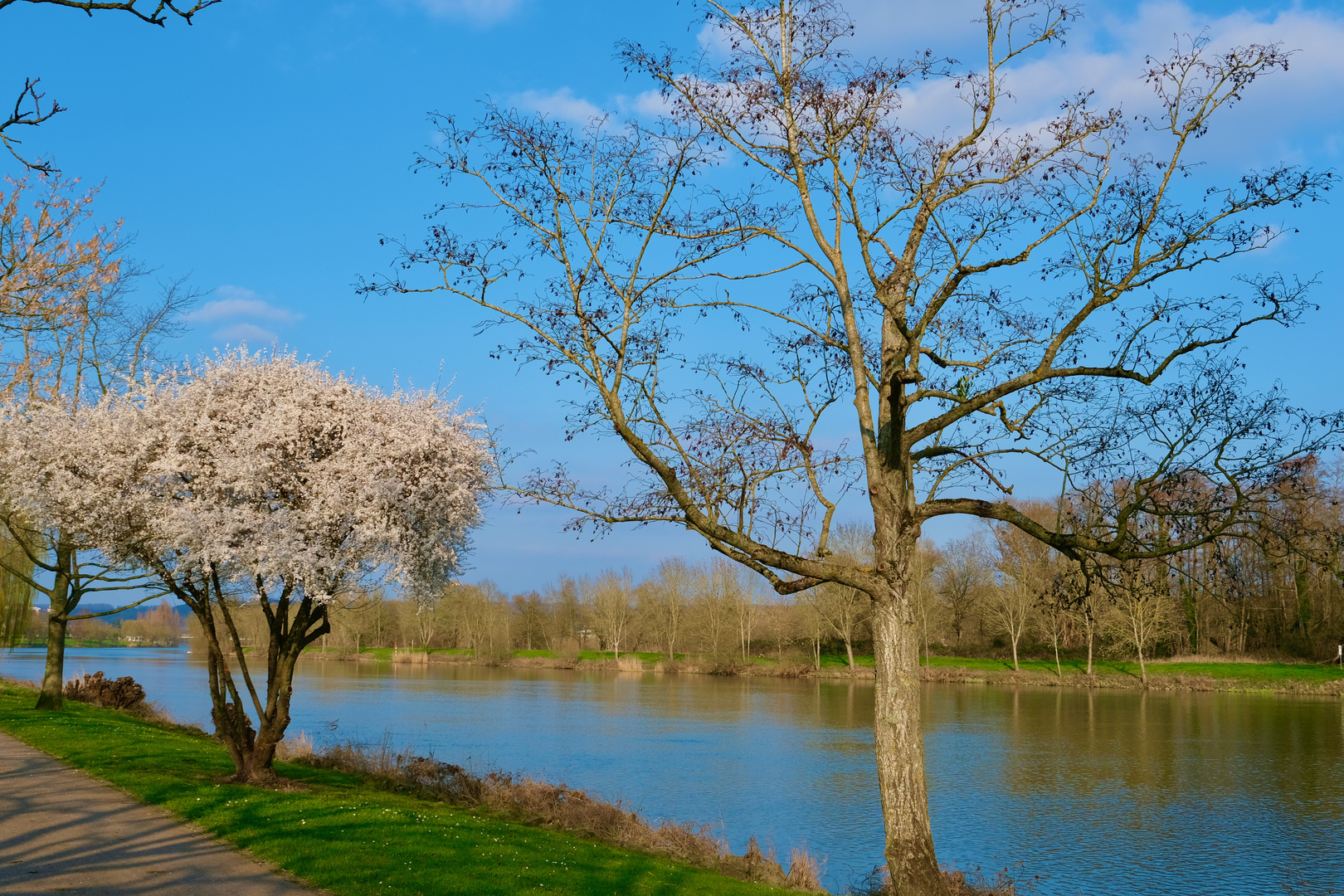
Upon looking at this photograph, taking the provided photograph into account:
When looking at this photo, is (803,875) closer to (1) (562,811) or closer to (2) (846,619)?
(1) (562,811)

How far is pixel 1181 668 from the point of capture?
63.9 m

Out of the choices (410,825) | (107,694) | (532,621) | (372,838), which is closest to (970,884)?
(410,825)

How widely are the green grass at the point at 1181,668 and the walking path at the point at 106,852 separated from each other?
63.1 m

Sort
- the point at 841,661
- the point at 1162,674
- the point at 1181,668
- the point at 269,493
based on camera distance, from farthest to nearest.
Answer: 1. the point at 841,661
2. the point at 1181,668
3. the point at 1162,674
4. the point at 269,493

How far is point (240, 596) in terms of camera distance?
15.7m

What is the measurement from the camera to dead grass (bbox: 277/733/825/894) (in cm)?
1481

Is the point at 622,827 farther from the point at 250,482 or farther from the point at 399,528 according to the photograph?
the point at 250,482

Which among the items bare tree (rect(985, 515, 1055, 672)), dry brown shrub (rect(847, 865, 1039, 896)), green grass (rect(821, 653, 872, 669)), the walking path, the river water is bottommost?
green grass (rect(821, 653, 872, 669))

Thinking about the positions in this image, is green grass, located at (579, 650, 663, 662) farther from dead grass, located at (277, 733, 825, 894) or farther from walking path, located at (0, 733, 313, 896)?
walking path, located at (0, 733, 313, 896)

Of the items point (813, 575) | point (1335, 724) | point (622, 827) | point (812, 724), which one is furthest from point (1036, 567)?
point (813, 575)

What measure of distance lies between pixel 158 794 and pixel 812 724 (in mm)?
28931

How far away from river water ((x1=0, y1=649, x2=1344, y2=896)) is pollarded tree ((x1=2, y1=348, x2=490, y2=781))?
8.70m

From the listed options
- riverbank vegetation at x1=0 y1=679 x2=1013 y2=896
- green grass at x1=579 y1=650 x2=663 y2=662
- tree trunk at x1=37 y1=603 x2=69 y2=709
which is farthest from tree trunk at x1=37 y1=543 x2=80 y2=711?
green grass at x1=579 y1=650 x2=663 y2=662

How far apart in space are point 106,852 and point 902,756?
27.1 feet
